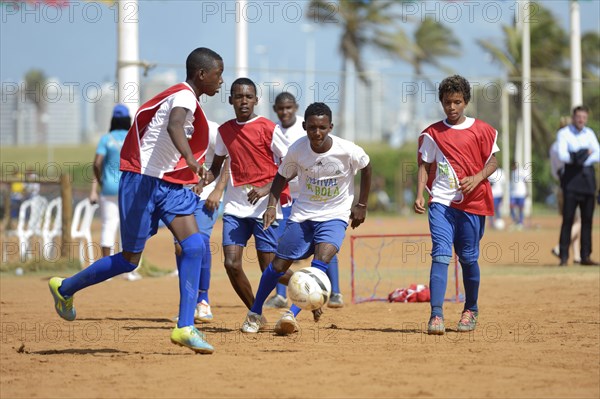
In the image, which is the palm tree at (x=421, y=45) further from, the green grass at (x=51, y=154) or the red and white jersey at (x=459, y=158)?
the red and white jersey at (x=459, y=158)

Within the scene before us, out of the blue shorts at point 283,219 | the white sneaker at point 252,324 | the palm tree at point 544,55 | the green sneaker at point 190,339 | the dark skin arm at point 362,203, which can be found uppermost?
the palm tree at point 544,55

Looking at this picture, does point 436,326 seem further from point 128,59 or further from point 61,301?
point 128,59

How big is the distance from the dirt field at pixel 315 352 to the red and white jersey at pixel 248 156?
114 cm

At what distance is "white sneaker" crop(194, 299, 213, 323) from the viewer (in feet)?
31.0

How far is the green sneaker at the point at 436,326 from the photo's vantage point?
7.99 metres

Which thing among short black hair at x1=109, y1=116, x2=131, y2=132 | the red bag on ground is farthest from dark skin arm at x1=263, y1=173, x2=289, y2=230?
short black hair at x1=109, y1=116, x2=131, y2=132

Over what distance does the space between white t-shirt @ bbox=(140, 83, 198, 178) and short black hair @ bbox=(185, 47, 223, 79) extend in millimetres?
308

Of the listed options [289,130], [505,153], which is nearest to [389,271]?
[289,130]

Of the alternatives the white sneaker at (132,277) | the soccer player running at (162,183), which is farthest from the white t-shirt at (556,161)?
the soccer player running at (162,183)

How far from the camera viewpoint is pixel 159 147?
23.5 ft

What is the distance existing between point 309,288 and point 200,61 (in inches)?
78.3

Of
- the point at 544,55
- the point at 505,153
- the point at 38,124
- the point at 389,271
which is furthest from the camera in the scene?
the point at 38,124

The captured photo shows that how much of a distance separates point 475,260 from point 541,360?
6.41 ft

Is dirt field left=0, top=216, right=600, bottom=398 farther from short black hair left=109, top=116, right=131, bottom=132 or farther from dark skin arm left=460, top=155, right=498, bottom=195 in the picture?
short black hair left=109, top=116, right=131, bottom=132
